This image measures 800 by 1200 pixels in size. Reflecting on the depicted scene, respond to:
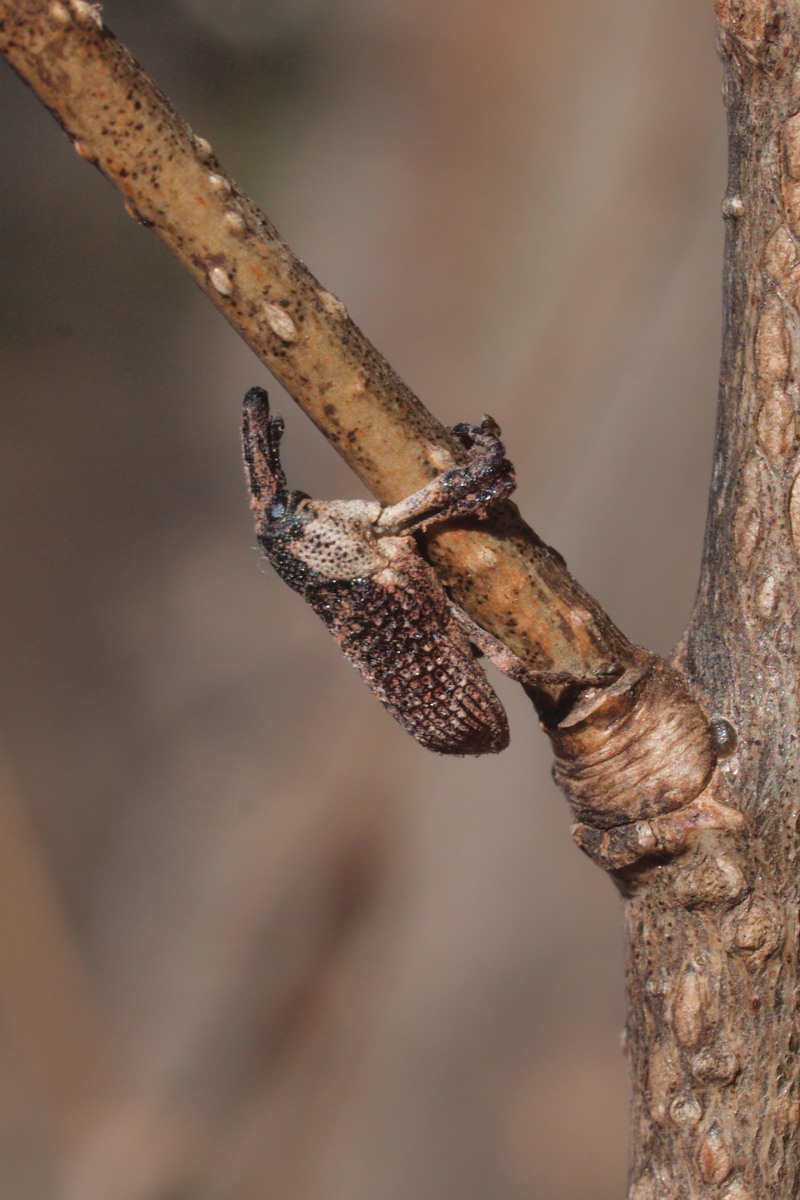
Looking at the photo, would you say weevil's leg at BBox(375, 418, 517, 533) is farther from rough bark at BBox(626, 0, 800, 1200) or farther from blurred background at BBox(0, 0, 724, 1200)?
blurred background at BBox(0, 0, 724, 1200)

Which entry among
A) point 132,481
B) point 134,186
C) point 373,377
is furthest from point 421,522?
point 132,481

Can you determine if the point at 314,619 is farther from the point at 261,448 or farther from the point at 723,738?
the point at 723,738

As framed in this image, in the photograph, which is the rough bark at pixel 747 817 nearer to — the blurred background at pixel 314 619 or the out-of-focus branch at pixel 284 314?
the out-of-focus branch at pixel 284 314

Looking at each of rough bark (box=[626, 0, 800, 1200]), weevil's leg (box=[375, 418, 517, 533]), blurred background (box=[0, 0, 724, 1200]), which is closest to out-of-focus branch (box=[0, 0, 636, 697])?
weevil's leg (box=[375, 418, 517, 533])

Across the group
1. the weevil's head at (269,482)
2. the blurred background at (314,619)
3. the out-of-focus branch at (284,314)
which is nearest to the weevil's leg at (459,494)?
the out-of-focus branch at (284,314)

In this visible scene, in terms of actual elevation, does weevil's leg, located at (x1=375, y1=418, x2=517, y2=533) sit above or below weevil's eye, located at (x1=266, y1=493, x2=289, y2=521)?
below
